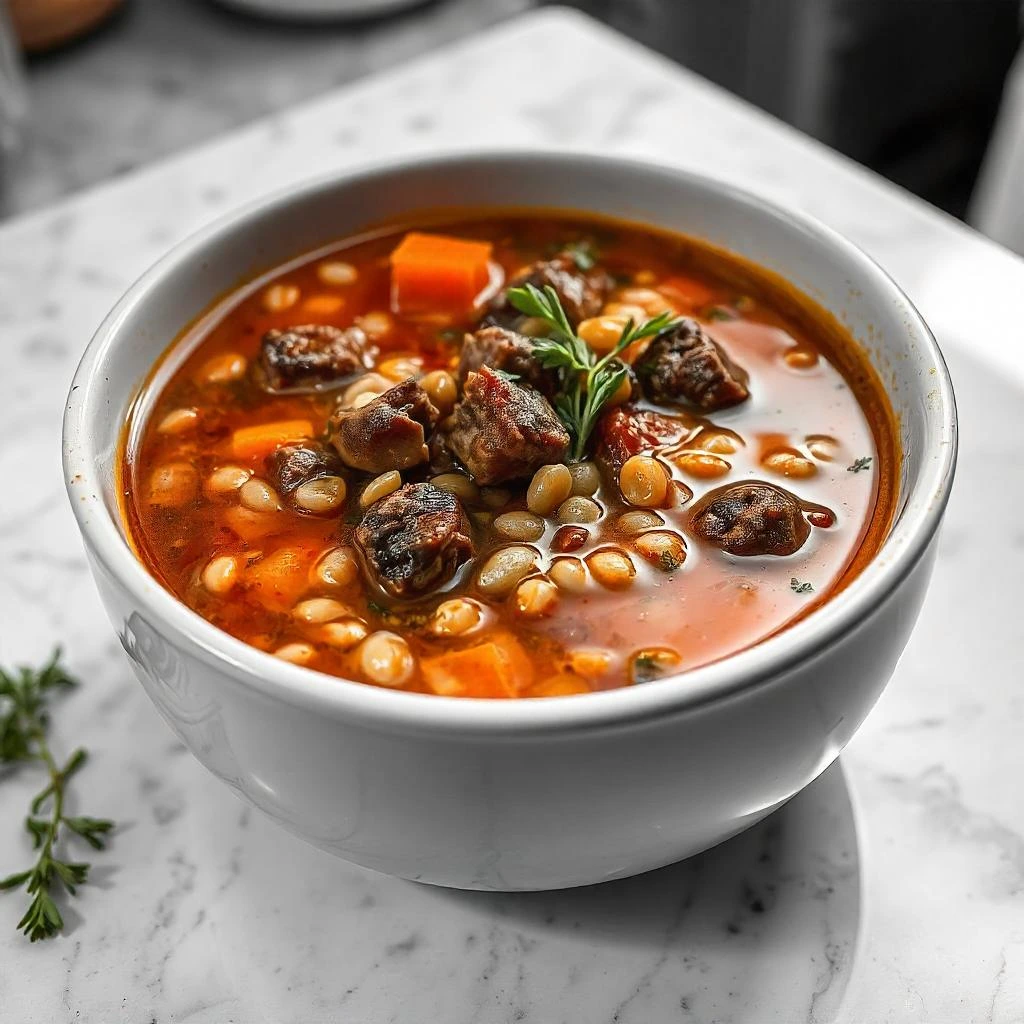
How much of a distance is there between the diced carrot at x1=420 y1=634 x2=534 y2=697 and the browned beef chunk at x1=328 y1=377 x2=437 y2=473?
298 millimetres

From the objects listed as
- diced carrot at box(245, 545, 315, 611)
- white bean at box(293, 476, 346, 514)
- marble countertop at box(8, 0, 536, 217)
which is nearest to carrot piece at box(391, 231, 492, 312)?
white bean at box(293, 476, 346, 514)

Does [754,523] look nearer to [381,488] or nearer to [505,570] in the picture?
[505,570]

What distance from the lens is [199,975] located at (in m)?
1.51

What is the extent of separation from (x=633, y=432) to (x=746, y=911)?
594 millimetres

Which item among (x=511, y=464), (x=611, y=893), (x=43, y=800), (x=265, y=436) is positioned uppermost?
(x=511, y=464)

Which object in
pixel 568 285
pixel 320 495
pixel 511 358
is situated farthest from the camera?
pixel 568 285

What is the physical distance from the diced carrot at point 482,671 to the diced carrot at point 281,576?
0.66ft

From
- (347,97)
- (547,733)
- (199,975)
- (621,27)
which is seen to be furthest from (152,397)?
(621,27)

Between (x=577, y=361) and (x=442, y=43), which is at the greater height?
(x=577, y=361)

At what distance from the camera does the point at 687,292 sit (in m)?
1.98

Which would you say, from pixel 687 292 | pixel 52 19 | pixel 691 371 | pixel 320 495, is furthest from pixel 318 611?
pixel 52 19

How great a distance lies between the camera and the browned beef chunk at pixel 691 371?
1716 millimetres

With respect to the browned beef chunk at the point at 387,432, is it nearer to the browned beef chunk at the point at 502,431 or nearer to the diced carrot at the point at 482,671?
the browned beef chunk at the point at 502,431

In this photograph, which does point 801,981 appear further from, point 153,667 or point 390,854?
point 153,667
